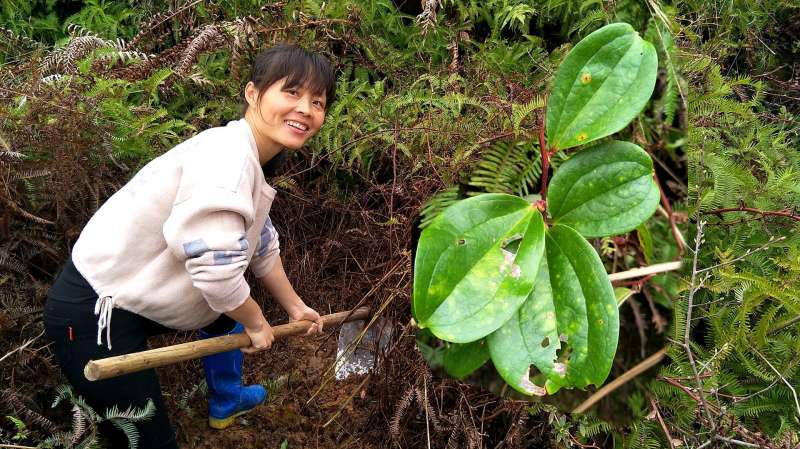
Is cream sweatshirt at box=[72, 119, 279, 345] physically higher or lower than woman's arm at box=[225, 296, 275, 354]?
higher

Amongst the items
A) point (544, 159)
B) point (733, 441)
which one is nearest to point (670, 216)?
point (544, 159)

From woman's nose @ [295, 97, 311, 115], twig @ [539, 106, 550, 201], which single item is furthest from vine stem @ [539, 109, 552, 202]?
woman's nose @ [295, 97, 311, 115]

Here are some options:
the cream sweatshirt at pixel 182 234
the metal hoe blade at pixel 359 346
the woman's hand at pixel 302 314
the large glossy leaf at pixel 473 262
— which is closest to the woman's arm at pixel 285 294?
the woman's hand at pixel 302 314

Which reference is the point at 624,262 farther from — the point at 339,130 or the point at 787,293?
the point at 339,130

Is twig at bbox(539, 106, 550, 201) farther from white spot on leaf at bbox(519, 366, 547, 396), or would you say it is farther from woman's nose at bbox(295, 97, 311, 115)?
woman's nose at bbox(295, 97, 311, 115)

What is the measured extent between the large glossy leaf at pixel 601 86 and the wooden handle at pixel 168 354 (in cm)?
96

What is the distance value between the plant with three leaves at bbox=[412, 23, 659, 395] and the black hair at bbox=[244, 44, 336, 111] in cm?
74

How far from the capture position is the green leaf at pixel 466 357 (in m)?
1.02

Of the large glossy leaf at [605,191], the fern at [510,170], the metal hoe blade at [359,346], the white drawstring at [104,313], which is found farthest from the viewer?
the metal hoe blade at [359,346]

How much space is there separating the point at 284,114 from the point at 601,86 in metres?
0.83

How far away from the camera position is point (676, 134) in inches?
36.2

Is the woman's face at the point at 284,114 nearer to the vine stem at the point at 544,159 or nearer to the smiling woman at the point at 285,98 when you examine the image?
the smiling woman at the point at 285,98

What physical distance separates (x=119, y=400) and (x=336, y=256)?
2.85 feet

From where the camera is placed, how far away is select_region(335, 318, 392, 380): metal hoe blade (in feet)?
6.12
